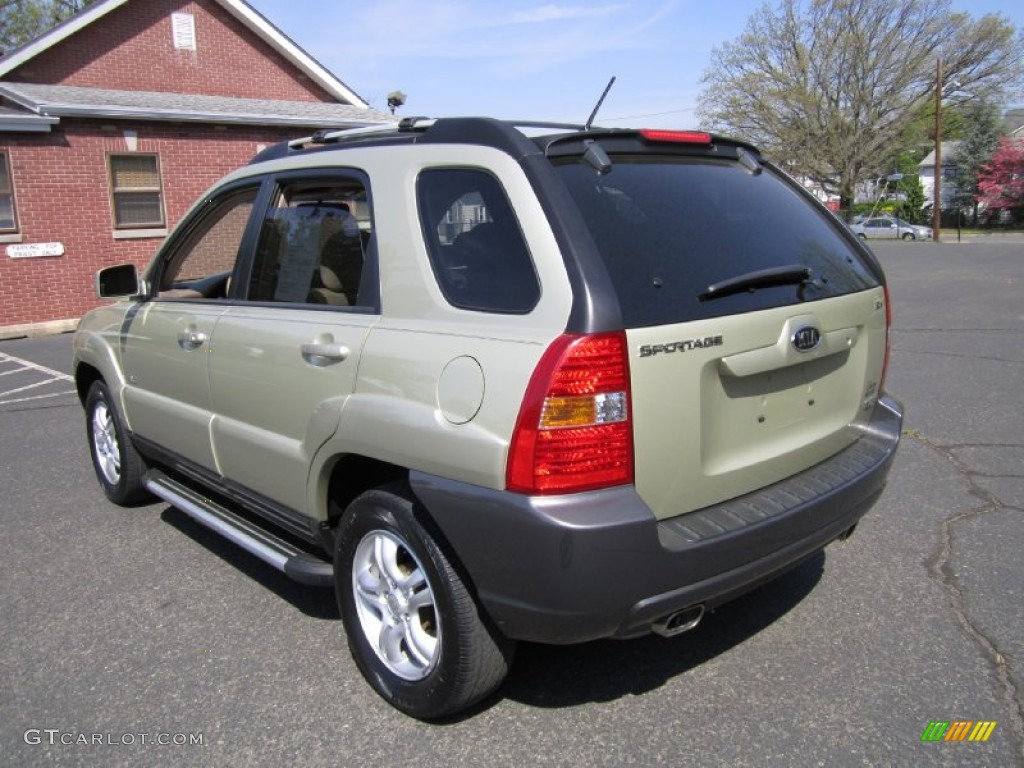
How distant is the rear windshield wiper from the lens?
250 cm

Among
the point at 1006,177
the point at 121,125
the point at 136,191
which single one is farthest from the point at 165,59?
the point at 1006,177

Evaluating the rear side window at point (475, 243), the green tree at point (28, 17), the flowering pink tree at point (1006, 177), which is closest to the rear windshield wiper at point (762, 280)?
the rear side window at point (475, 243)

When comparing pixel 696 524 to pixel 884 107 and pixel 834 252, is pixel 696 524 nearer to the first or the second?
pixel 834 252

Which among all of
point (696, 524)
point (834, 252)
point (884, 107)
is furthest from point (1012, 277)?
point (884, 107)

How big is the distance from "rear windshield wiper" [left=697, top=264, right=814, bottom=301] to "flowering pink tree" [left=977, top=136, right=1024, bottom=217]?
2208 inches

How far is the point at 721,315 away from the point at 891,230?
155ft

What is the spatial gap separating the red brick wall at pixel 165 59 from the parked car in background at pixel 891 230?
33.0 m

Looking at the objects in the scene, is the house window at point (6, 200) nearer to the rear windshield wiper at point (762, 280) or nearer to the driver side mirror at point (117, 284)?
the driver side mirror at point (117, 284)

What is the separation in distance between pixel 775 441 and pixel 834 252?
859mm

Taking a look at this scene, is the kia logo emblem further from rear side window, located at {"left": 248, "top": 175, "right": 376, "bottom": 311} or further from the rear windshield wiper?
rear side window, located at {"left": 248, "top": 175, "right": 376, "bottom": 311}

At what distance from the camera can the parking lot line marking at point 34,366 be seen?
9.45 m

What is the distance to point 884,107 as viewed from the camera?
4784 cm

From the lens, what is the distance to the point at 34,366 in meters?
10.3

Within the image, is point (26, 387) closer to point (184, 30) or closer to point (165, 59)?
point (165, 59)
